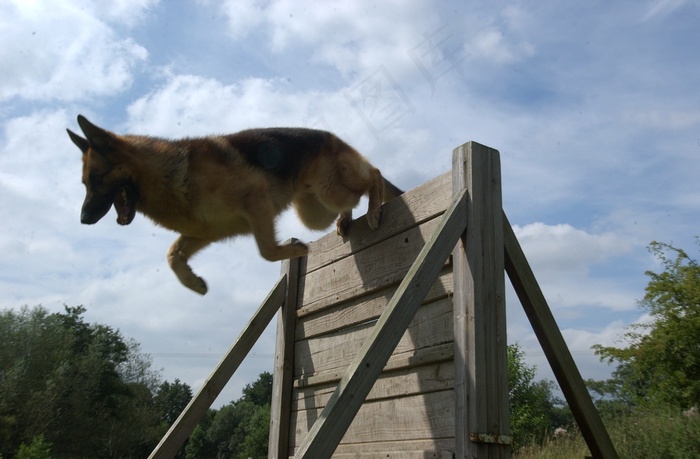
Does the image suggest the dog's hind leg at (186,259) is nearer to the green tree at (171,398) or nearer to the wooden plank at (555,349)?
the wooden plank at (555,349)

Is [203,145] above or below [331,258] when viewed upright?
above

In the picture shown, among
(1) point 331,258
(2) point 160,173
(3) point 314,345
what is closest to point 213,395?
(3) point 314,345

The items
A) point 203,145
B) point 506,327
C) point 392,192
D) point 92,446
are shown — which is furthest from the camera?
point 92,446

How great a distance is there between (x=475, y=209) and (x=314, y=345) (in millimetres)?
2272

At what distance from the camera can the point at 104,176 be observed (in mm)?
4539

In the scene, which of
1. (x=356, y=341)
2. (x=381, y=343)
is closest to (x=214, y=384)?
(x=356, y=341)

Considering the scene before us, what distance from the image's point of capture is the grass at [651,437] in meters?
6.76

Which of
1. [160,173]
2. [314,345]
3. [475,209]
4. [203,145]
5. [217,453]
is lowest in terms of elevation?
[217,453]

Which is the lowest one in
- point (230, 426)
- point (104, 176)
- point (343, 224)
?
point (230, 426)

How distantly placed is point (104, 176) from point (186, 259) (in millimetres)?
977

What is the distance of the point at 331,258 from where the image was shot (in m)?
5.21

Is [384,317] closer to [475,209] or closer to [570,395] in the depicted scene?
[475,209]

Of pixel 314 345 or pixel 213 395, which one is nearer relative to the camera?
pixel 213 395

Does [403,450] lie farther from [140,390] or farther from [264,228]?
[140,390]
